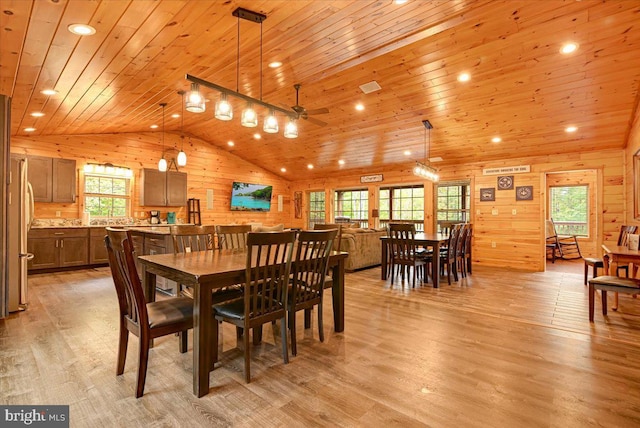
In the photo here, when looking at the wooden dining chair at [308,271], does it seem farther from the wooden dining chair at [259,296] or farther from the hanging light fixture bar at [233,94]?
the hanging light fixture bar at [233,94]

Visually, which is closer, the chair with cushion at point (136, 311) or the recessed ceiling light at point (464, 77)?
the chair with cushion at point (136, 311)

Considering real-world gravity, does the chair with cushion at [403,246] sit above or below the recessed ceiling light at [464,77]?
below

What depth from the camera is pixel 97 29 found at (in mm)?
2537

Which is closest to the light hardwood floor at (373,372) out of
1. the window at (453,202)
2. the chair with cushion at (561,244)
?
the window at (453,202)

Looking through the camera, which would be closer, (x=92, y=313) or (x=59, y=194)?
(x=92, y=313)

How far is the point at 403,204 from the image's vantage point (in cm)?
898

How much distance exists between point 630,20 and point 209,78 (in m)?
4.74

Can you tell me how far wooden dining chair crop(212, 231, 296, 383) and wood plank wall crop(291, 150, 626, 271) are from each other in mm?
6320

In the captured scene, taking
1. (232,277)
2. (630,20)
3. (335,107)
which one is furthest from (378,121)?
(232,277)

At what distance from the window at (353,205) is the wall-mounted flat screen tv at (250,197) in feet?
7.68

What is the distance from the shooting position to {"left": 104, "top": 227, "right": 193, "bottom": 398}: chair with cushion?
78.1 inches

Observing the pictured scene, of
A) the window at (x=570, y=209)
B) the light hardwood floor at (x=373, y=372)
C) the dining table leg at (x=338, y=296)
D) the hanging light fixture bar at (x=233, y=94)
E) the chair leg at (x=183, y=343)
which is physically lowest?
the light hardwood floor at (x=373, y=372)

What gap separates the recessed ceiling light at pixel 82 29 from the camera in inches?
95.7

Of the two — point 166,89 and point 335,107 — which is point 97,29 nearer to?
point 166,89
